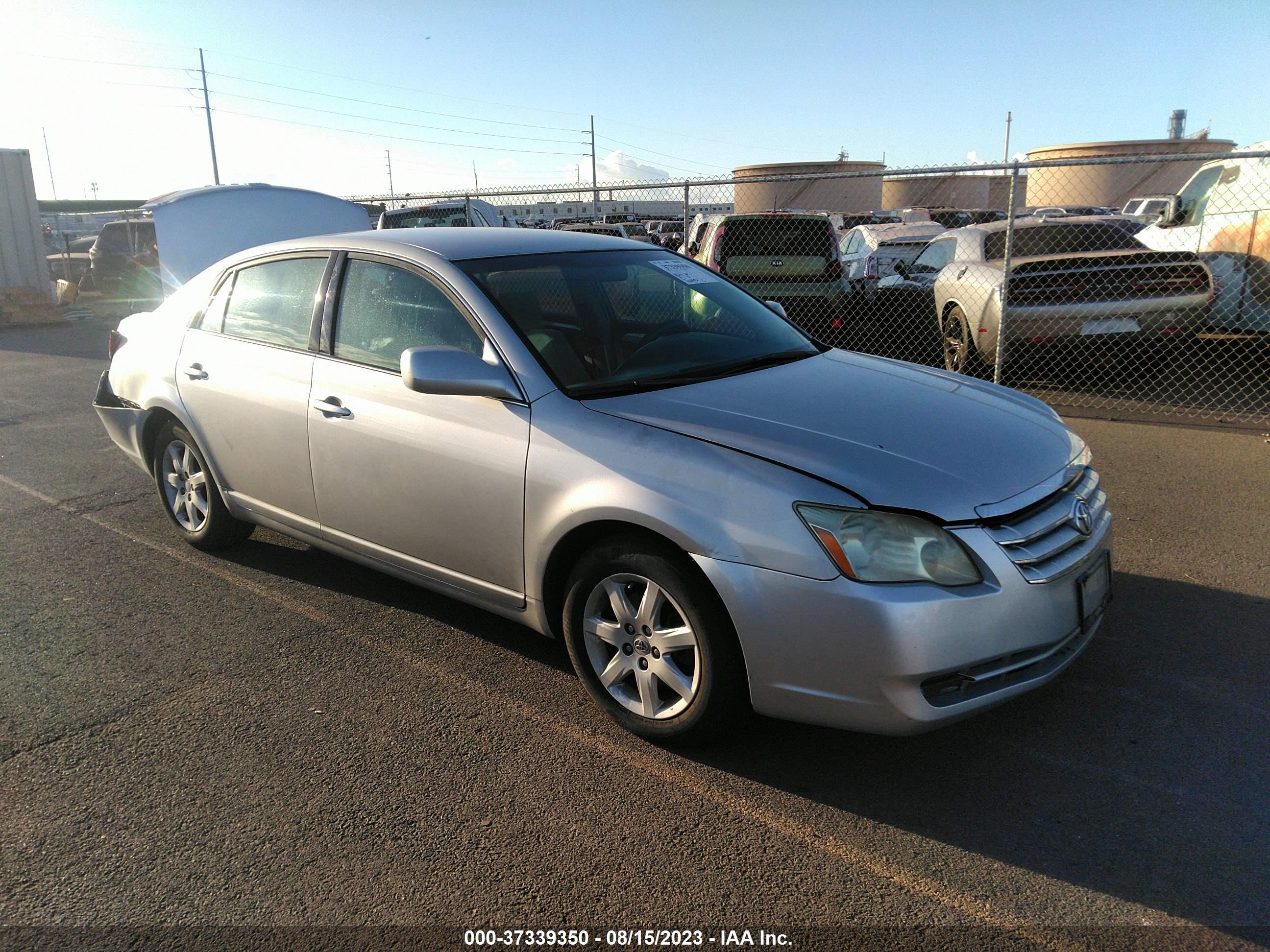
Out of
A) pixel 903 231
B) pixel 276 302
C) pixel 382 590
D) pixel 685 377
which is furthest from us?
pixel 903 231

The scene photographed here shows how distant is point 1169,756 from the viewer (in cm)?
304

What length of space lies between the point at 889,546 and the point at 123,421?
4455 mm

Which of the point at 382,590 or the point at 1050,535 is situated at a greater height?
the point at 1050,535

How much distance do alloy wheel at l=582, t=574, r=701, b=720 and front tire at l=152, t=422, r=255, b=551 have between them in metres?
2.49

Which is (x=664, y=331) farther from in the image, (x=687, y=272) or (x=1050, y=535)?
(x=1050, y=535)

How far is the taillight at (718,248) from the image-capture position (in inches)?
416

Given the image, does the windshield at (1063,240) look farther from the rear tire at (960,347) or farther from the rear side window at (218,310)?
the rear side window at (218,310)

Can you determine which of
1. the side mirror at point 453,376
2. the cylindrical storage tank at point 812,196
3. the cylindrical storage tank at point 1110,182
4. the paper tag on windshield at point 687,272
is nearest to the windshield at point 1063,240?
the paper tag on windshield at point 687,272

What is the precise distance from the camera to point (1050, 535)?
2973 millimetres

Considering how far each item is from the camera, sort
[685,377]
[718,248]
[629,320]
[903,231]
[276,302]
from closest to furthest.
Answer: [685,377] → [629,320] → [276,302] → [718,248] → [903,231]

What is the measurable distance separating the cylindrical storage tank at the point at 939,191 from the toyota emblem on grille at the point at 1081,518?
46.5m

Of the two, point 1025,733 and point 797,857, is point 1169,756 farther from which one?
point 797,857

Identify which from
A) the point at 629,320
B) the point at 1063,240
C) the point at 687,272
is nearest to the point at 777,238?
the point at 1063,240

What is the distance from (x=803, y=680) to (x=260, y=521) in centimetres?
296
